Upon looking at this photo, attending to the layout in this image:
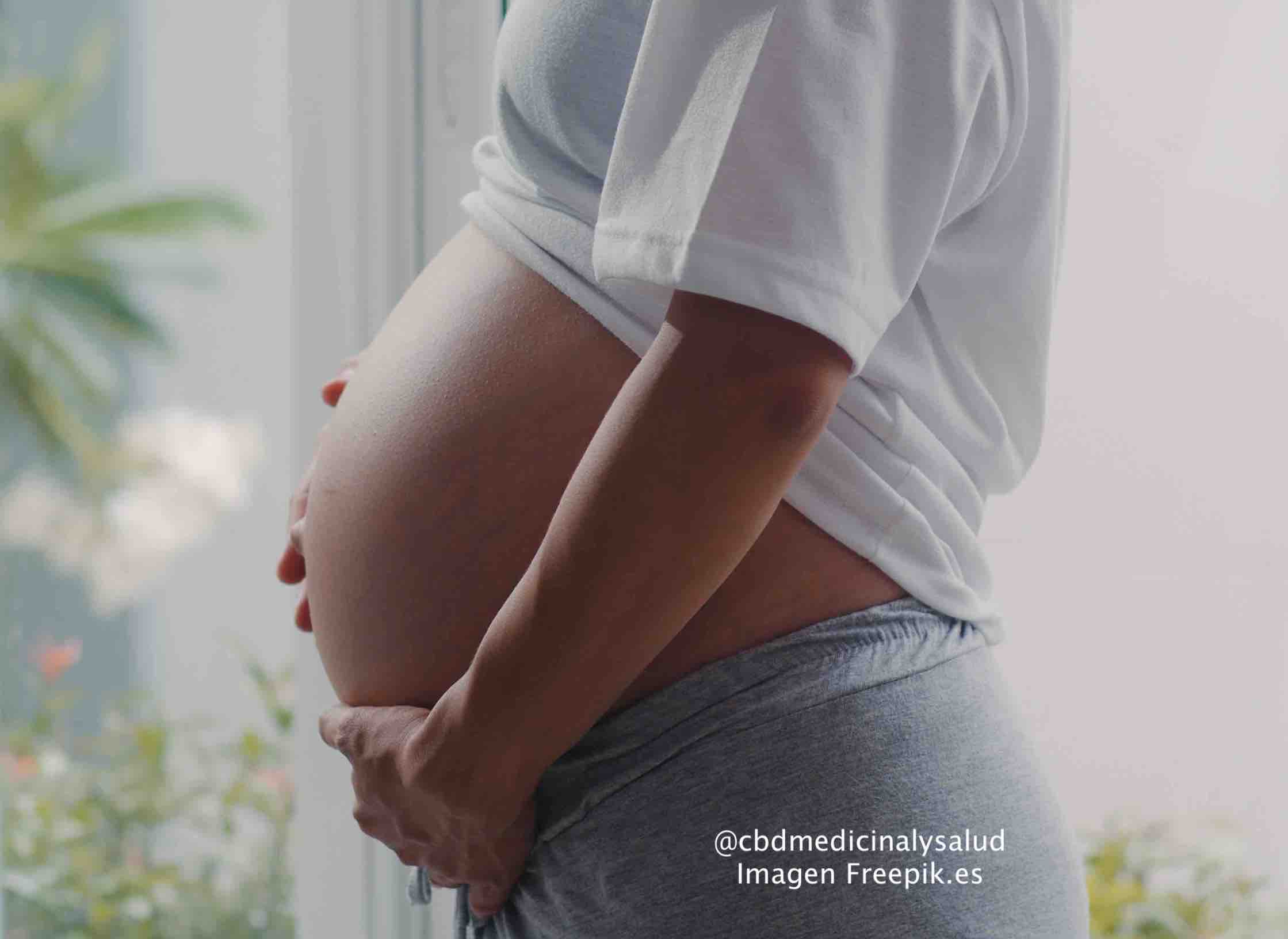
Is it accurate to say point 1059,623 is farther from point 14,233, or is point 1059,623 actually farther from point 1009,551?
point 14,233

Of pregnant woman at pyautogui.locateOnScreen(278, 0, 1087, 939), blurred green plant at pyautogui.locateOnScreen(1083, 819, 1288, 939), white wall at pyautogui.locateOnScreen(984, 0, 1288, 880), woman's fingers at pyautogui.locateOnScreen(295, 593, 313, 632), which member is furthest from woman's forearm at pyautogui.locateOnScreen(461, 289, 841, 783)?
blurred green plant at pyautogui.locateOnScreen(1083, 819, 1288, 939)

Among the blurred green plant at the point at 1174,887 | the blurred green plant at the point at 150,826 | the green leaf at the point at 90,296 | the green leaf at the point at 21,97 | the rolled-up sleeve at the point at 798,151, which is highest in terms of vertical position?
the rolled-up sleeve at the point at 798,151

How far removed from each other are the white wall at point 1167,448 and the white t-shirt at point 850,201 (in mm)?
548

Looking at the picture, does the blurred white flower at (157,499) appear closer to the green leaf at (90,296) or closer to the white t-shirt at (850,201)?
the green leaf at (90,296)

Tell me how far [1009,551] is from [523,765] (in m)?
0.82

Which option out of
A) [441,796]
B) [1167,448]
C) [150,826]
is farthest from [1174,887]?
[150,826]

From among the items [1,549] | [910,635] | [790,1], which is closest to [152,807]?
[1,549]

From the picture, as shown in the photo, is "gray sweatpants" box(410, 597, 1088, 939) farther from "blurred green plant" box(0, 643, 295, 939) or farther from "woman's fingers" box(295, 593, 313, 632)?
"blurred green plant" box(0, 643, 295, 939)

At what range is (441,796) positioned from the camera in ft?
1.87

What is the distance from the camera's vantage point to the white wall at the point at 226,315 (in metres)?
1.46

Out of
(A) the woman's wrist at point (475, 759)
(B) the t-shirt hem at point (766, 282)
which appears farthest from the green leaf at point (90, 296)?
(B) the t-shirt hem at point (766, 282)

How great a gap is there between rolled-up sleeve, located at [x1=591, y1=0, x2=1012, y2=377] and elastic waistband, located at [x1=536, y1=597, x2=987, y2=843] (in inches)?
6.2

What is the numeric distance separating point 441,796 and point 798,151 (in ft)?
1.19

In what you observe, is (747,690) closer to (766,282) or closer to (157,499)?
(766,282)
